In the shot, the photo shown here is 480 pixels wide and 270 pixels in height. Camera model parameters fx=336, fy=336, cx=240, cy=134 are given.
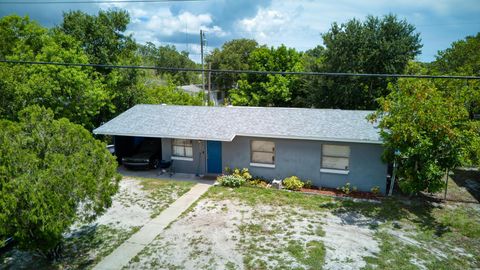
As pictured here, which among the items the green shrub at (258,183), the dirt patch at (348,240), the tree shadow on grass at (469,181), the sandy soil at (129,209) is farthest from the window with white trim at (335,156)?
the sandy soil at (129,209)

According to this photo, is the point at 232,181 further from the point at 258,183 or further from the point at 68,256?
the point at 68,256

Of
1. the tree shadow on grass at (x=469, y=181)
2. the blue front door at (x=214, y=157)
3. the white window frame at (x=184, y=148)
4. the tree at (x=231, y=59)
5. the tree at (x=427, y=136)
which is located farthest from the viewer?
the tree at (x=231, y=59)

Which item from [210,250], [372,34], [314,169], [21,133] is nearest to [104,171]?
[21,133]

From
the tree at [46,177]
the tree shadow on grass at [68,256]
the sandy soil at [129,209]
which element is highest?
the tree at [46,177]

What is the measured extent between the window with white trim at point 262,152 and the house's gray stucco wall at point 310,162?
23 centimetres

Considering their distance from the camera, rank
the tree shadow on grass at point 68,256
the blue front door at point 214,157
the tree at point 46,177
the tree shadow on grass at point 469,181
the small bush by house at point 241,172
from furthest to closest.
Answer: the blue front door at point 214,157, the small bush by house at point 241,172, the tree shadow on grass at point 469,181, the tree shadow on grass at point 68,256, the tree at point 46,177

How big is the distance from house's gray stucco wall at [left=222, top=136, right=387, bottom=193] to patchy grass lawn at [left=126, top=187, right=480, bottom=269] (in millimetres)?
1481

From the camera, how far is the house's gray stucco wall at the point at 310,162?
16.1m

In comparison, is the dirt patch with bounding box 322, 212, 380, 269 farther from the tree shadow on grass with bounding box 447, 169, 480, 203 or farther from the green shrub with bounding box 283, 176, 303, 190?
the tree shadow on grass with bounding box 447, 169, 480, 203

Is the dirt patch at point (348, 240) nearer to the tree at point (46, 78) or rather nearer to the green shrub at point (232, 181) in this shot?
the green shrub at point (232, 181)

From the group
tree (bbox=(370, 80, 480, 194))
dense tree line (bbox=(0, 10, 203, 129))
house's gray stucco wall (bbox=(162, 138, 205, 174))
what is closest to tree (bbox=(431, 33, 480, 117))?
tree (bbox=(370, 80, 480, 194))

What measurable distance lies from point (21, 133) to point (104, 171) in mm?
2446

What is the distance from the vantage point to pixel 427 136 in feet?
43.4

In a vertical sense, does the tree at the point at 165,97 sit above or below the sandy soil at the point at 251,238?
above
